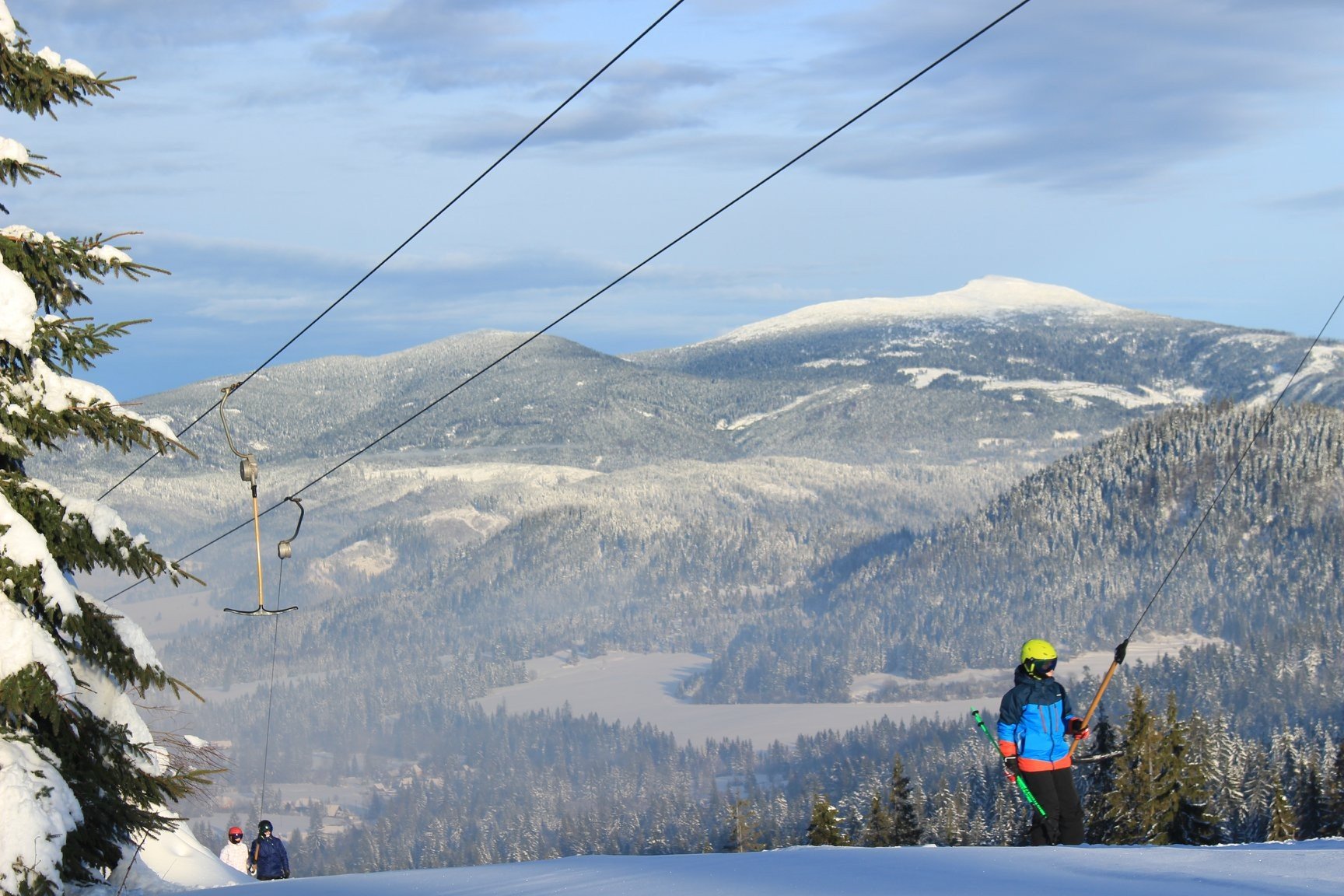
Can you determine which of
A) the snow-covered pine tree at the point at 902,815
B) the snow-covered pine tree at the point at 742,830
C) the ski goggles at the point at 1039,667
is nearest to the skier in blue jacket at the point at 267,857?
the ski goggles at the point at 1039,667

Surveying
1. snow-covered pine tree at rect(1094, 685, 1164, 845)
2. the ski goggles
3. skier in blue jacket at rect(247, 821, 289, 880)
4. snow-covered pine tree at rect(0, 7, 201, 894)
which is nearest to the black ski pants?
the ski goggles

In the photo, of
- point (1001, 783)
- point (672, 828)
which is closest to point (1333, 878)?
point (1001, 783)

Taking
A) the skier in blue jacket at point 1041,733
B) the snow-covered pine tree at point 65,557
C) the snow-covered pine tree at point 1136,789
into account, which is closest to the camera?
the snow-covered pine tree at point 65,557

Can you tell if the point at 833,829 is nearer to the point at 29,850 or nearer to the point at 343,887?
the point at 343,887

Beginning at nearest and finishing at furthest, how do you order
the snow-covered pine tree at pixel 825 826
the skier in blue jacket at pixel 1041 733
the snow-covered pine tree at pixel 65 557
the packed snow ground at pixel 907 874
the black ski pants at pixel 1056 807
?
the packed snow ground at pixel 907 874 → the snow-covered pine tree at pixel 65 557 → the skier in blue jacket at pixel 1041 733 → the black ski pants at pixel 1056 807 → the snow-covered pine tree at pixel 825 826

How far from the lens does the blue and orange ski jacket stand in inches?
538

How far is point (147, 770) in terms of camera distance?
12.8 meters

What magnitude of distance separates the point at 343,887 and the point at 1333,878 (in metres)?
8.43

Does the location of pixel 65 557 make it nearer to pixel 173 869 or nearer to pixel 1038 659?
pixel 173 869

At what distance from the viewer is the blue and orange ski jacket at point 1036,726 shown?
44.8 ft

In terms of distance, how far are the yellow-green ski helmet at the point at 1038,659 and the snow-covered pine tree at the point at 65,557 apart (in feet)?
26.1

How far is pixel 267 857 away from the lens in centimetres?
2095

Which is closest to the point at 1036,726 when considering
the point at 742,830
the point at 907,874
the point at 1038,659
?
the point at 1038,659

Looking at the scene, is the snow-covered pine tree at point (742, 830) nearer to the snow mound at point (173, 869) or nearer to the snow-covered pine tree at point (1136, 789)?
the snow-covered pine tree at point (1136, 789)
